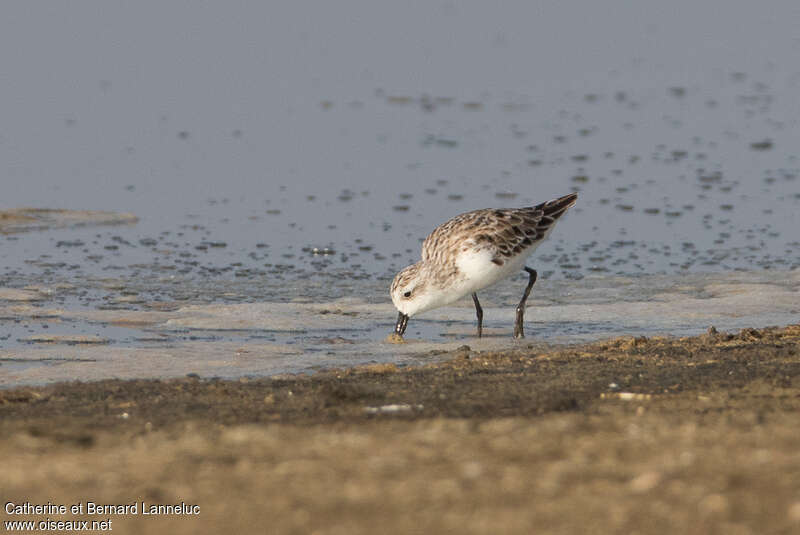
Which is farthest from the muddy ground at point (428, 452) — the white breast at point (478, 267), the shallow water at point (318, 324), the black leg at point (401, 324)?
the white breast at point (478, 267)

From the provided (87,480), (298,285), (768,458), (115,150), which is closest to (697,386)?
(768,458)

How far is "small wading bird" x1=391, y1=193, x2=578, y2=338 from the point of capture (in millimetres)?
8969

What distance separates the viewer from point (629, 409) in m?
5.64

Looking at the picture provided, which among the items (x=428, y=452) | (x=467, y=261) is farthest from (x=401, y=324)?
(x=428, y=452)

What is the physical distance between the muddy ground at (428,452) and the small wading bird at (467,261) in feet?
6.97

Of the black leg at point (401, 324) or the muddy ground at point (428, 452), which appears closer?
the muddy ground at point (428, 452)

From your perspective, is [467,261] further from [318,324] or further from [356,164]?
[356,164]

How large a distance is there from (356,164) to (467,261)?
20.0 ft

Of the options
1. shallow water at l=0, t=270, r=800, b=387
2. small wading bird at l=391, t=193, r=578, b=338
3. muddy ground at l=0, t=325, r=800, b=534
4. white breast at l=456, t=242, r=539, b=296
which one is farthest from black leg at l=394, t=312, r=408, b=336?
muddy ground at l=0, t=325, r=800, b=534

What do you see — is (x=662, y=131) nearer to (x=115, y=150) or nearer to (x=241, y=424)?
(x=115, y=150)

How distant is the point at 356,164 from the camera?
1502 cm

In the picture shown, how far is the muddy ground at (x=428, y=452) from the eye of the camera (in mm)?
4031

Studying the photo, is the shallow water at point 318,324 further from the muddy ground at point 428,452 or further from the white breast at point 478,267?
the muddy ground at point 428,452

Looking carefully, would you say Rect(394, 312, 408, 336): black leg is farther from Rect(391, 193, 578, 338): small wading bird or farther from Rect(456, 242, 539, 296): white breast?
Rect(456, 242, 539, 296): white breast
